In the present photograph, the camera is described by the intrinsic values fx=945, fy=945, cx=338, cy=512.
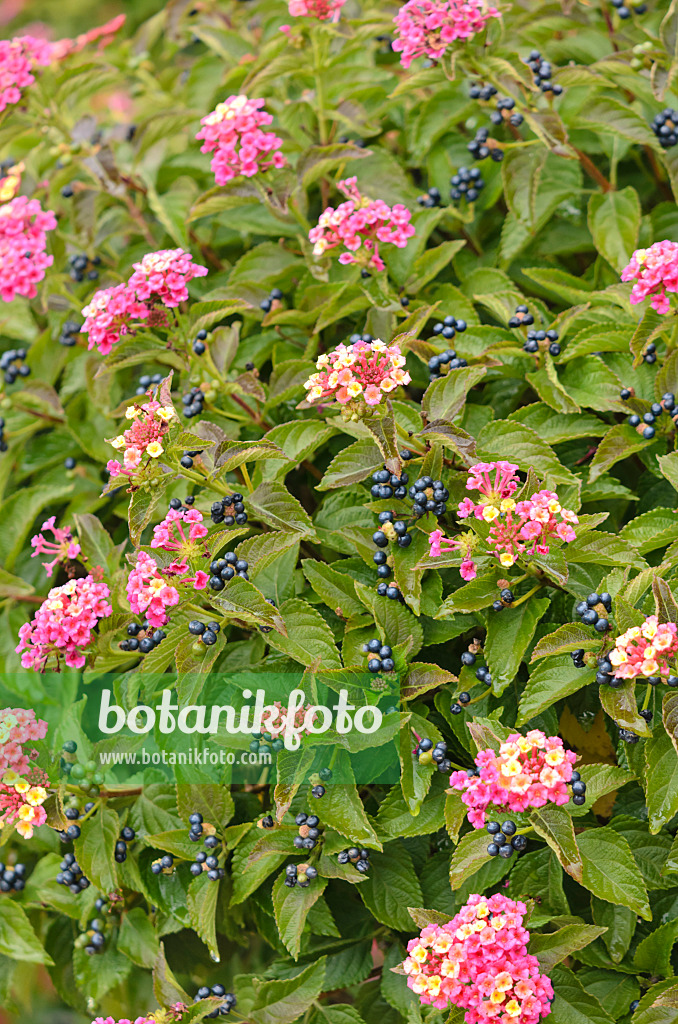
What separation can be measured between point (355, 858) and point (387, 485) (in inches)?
28.5

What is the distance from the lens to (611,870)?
1692 millimetres

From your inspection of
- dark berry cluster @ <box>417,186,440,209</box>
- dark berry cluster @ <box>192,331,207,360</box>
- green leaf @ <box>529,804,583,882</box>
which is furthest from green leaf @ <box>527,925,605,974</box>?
dark berry cluster @ <box>417,186,440,209</box>

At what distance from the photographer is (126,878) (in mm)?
2047

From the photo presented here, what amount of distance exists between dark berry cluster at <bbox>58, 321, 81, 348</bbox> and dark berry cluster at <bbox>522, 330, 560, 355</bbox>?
122cm

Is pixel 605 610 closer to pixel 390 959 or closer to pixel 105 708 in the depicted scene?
pixel 390 959

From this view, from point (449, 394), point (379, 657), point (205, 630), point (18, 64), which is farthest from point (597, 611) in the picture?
point (18, 64)

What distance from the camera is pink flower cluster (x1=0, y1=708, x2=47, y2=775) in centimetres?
192

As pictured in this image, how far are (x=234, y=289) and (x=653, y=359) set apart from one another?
1.02m

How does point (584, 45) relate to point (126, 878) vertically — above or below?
above

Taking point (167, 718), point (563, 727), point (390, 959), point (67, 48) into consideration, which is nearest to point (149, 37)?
point (67, 48)

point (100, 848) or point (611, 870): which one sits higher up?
point (100, 848)

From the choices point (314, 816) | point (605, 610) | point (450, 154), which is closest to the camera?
point (605, 610)

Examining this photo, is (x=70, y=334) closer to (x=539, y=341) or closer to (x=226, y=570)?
(x=226, y=570)

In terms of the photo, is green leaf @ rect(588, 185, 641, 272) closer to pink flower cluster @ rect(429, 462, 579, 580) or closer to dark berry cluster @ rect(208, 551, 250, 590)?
pink flower cluster @ rect(429, 462, 579, 580)
